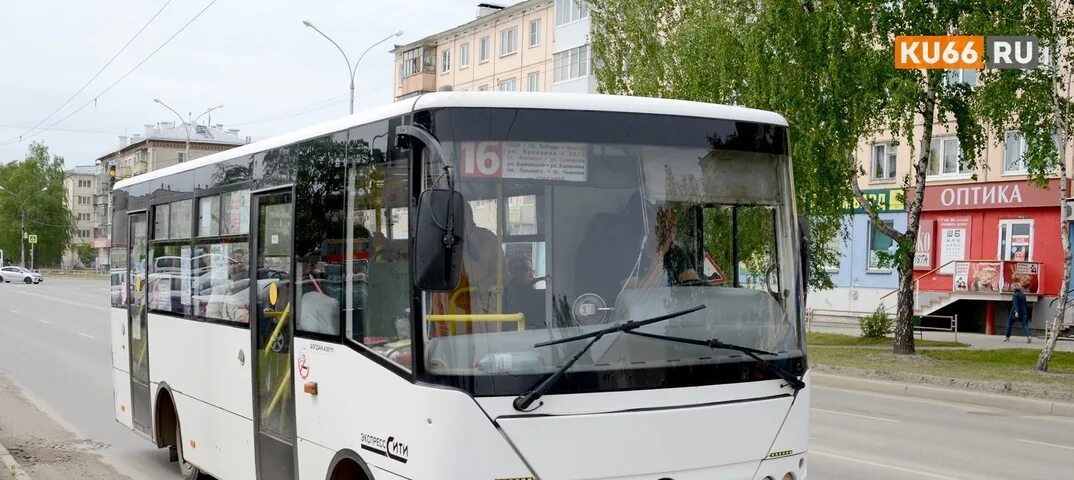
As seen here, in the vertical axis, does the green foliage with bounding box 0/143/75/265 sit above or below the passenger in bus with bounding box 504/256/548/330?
above

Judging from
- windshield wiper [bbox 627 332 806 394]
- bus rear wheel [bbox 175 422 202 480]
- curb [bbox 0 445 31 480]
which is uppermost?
windshield wiper [bbox 627 332 806 394]

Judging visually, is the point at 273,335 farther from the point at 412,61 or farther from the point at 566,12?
the point at 412,61

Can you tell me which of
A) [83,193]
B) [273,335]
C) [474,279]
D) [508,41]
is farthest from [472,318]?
[83,193]

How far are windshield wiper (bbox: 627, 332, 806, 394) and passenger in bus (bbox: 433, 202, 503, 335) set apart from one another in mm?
726

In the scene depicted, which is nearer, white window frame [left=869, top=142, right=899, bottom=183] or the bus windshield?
the bus windshield

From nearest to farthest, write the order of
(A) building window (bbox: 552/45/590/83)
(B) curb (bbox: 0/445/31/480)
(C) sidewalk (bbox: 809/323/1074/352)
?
(B) curb (bbox: 0/445/31/480), (C) sidewalk (bbox: 809/323/1074/352), (A) building window (bbox: 552/45/590/83)

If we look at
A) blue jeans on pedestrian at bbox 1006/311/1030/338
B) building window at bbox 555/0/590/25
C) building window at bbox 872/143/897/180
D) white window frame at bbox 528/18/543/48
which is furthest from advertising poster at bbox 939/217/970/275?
white window frame at bbox 528/18/543/48

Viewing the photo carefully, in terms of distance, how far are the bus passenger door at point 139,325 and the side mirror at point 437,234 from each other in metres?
6.02

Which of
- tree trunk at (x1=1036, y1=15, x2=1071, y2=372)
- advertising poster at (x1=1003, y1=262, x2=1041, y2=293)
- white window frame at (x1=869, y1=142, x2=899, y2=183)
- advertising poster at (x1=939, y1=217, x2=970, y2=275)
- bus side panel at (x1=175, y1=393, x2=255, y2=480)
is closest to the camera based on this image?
bus side panel at (x1=175, y1=393, x2=255, y2=480)

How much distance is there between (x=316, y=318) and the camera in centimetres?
661

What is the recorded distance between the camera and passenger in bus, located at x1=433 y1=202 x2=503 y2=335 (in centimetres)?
528

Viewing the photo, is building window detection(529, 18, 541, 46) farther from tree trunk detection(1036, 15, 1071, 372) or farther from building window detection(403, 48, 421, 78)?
tree trunk detection(1036, 15, 1071, 372)

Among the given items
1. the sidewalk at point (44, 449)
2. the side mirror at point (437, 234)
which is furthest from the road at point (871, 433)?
the side mirror at point (437, 234)

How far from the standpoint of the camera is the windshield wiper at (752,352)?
5568mm
